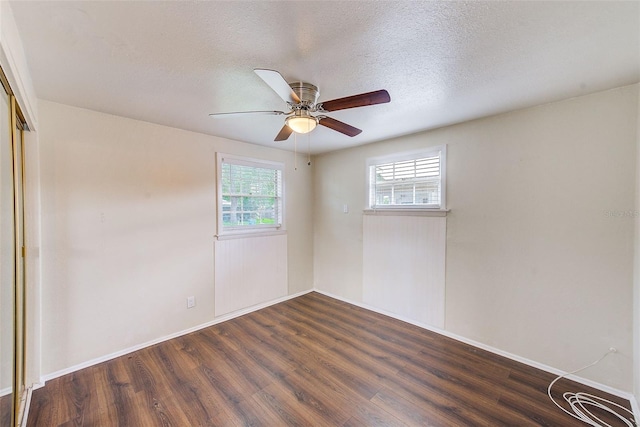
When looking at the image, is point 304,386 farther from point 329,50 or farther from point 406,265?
point 329,50

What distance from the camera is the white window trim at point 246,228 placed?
3.14 metres

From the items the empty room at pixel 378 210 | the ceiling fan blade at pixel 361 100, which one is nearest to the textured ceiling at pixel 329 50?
the empty room at pixel 378 210

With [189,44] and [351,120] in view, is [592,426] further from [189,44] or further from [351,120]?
[189,44]

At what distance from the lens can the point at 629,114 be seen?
1.83 meters

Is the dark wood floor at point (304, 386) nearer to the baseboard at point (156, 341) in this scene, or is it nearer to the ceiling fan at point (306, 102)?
the baseboard at point (156, 341)

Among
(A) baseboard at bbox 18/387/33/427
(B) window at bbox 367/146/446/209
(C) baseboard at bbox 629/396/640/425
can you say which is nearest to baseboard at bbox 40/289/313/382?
(A) baseboard at bbox 18/387/33/427

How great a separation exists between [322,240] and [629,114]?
341 cm

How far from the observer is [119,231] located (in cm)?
246

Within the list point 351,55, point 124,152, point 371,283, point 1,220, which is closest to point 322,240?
point 371,283

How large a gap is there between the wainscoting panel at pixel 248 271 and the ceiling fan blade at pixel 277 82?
2.17 metres

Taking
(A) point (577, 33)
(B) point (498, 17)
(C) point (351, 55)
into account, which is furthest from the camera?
(C) point (351, 55)

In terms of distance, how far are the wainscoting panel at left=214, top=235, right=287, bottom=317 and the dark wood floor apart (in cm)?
54

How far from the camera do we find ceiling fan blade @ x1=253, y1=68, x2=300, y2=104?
134cm

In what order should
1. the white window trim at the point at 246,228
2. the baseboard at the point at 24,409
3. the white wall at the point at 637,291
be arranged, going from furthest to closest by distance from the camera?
1. the white window trim at the point at 246,228
2. the white wall at the point at 637,291
3. the baseboard at the point at 24,409
